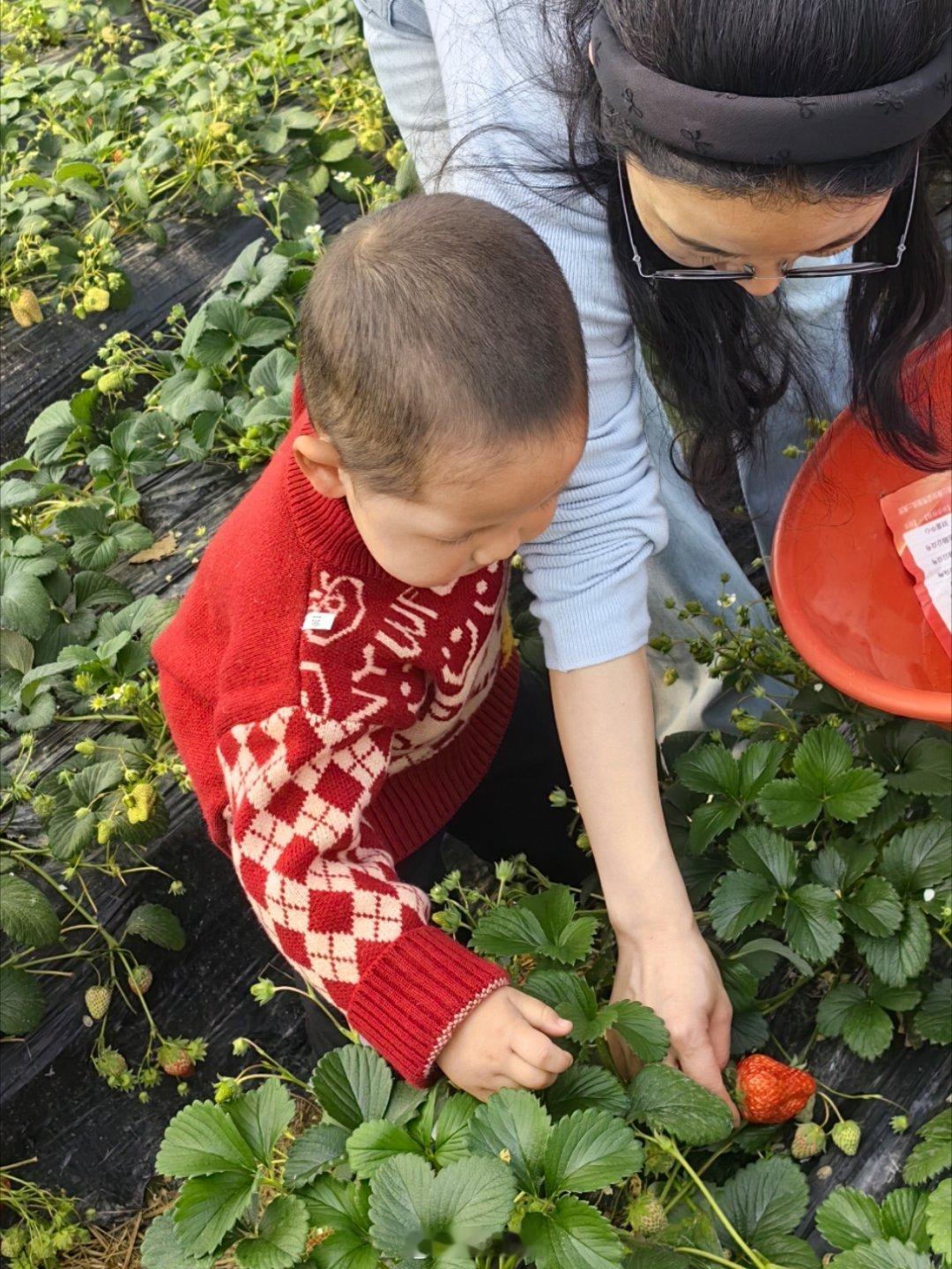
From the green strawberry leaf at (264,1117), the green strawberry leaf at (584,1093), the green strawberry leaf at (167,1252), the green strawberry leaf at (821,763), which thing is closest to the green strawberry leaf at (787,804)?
the green strawberry leaf at (821,763)

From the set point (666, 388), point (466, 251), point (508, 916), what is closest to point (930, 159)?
point (666, 388)

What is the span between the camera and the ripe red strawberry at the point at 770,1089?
46.6 inches

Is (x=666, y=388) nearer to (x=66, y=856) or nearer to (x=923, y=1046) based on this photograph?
(x=923, y=1046)

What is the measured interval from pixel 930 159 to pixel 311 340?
64cm

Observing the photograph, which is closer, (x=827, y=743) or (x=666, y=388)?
(x=827, y=743)

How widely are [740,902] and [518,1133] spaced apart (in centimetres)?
38

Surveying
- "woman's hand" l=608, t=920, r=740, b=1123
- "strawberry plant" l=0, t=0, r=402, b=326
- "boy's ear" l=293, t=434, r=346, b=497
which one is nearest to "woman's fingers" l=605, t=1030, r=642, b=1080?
"woman's hand" l=608, t=920, r=740, b=1123

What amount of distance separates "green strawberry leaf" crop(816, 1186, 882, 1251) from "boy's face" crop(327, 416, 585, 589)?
60cm

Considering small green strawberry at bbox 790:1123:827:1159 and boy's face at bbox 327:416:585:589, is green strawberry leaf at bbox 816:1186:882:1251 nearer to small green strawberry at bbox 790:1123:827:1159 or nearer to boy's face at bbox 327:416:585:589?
small green strawberry at bbox 790:1123:827:1159

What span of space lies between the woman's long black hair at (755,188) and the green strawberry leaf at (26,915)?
0.95 metres

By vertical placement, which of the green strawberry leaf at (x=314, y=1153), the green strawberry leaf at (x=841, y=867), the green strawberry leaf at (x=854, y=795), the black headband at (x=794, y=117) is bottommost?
the green strawberry leaf at (x=841, y=867)

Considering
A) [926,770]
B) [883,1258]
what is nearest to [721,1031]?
[883,1258]

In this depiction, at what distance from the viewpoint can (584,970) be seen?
4.57 feet

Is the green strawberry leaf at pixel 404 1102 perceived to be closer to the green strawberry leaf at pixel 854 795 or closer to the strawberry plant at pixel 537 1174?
the strawberry plant at pixel 537 1174
